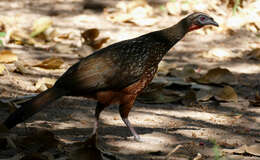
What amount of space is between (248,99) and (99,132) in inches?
83.4

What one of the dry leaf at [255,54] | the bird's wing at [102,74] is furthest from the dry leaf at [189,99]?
the dry leaf at [255,54]

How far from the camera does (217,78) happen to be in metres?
6.09

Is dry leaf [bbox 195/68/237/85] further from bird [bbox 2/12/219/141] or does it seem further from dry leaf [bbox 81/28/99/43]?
dry leaf [bbox 81/28/99/43]

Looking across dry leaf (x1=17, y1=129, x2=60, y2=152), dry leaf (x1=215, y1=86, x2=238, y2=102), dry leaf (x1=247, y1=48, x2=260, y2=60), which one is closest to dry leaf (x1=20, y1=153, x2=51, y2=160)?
dry leaf (x1=17, y1=129, x2=60, y2=152)

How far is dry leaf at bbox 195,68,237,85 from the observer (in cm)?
608

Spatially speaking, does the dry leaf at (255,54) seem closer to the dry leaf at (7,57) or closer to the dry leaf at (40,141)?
the dry leaf at (7,57)

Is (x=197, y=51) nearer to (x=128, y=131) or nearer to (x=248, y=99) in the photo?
(x=248, y=99)

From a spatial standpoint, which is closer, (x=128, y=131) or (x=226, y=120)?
(x=128, y=131)

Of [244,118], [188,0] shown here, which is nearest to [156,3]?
[188,0]

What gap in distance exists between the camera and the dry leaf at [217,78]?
6078mm

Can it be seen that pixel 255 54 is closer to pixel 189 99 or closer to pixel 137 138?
pixel 189 99

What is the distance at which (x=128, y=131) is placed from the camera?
4672mm

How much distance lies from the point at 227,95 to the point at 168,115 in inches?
34.9

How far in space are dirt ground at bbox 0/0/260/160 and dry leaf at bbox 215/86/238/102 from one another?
0.06 m
